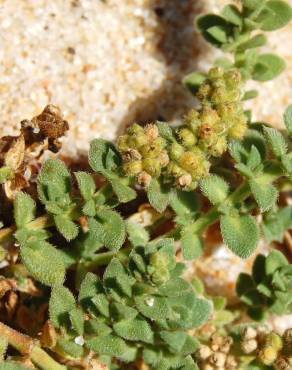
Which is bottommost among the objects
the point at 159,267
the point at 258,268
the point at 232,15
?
the point at 258,268

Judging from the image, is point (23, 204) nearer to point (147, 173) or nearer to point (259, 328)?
point (147, 173)

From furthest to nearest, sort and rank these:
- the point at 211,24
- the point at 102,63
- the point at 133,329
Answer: the point at 102,63 → the point at 211,24 → the point at 133,329

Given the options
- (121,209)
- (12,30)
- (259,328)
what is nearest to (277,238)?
(259,328)

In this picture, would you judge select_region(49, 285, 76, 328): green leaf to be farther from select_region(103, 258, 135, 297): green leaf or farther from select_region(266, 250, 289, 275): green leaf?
select_region(266, 250, 289, 275): green leaf

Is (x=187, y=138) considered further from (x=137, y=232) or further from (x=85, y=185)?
(x=137, y=232)

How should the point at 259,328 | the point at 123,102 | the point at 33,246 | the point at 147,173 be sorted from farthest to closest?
the point at 123,102 < the point at 259,328 < the point at 33,246 < the point at 147,173

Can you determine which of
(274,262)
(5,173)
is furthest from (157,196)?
(274,262)

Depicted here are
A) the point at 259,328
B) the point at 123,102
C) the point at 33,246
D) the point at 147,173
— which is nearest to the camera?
the point at 147,173
